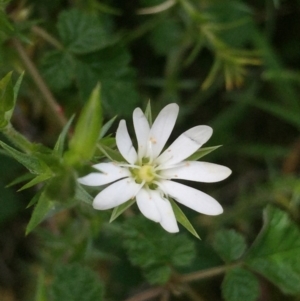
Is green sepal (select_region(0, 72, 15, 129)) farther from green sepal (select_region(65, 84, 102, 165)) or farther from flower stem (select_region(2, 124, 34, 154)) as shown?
green sepal (select_region(65, 84, 102, 165))

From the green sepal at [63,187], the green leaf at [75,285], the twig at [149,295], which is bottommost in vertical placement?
the green leaf at [75,285]

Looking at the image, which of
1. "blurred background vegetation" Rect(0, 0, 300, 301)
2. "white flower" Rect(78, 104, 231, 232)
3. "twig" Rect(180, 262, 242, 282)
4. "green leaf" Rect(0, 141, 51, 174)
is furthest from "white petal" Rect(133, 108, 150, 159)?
"twig" Rect(180, 262, 242, 282)

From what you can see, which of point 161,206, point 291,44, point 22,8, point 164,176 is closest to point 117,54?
point 22,8

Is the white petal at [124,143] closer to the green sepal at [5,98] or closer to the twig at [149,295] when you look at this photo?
the green sepal at [5,98]

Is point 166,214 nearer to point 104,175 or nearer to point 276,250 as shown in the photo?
point 104,175

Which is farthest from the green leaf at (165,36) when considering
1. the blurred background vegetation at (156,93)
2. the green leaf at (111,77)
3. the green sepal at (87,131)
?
the green sepal at (87,131)

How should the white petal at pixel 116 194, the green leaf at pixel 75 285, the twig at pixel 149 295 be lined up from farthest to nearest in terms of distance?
1. the twig at pixel 149 295
2. the green leaf at pixel 75 285
3. the white petal at pixel 116 194
